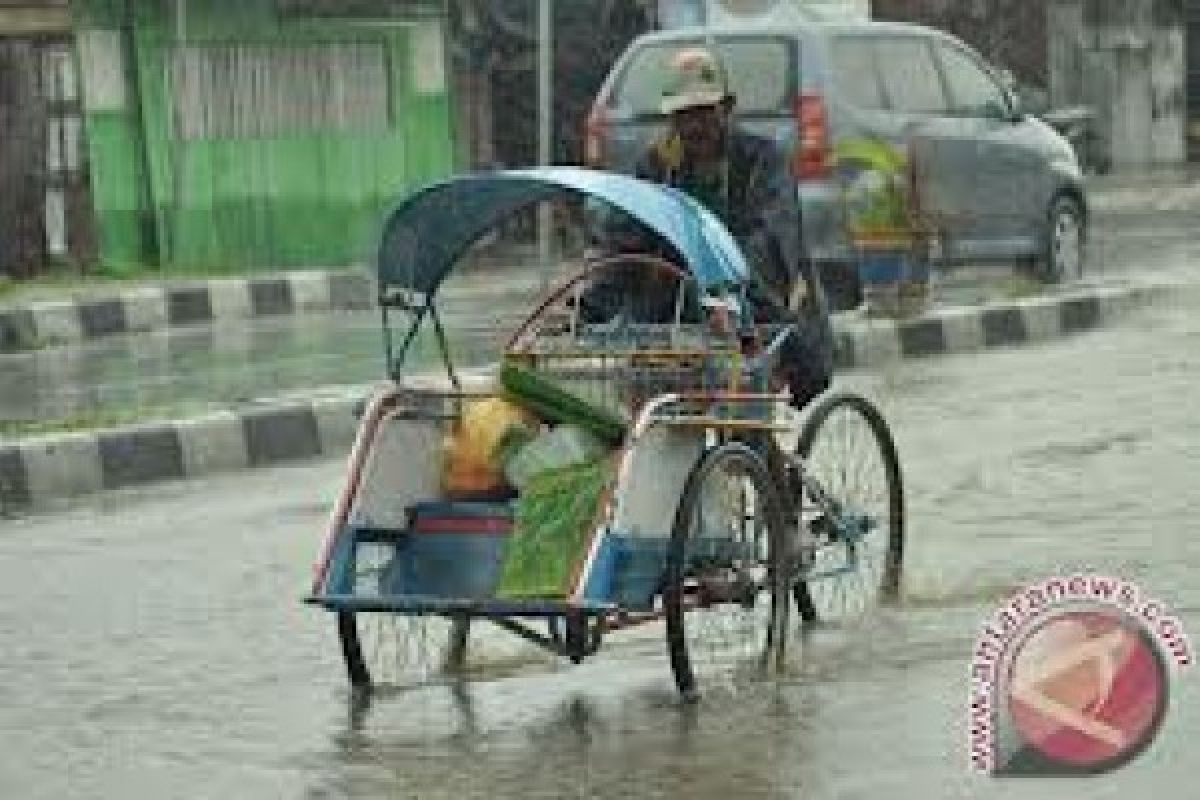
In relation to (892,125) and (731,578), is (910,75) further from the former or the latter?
(731,578)

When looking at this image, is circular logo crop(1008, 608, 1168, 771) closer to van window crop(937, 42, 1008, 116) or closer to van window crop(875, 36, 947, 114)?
van window crop(875, 36, 947, 114)

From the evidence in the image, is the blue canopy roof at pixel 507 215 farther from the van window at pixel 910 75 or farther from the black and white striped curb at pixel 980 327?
the van window at pixel 910 75

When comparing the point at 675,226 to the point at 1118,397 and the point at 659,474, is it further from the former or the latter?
the point at 1118,397

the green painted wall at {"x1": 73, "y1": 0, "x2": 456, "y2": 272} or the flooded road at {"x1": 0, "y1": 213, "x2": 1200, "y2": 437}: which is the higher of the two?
the green painted wall at {"x1": 73, "y1": 0, "x2": 456, "y2": 272}

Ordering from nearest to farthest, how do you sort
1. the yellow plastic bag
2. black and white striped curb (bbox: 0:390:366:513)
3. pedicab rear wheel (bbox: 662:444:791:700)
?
pedicab rear wheel (bbox: 662:444:791:700), the yellow plastic bag, black and white striped curb (bbox: 0:390:366:513)

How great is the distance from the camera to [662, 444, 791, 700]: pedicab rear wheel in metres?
6.85

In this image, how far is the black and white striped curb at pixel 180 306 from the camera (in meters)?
19.0

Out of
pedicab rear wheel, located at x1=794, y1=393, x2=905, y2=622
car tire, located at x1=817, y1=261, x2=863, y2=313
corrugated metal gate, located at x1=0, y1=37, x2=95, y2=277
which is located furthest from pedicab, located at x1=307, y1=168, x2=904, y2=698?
corrugated metal gate, located at x1=0, y1=37, x2=95, y2=277

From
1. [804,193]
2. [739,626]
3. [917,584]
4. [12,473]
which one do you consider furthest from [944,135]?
[739,626]

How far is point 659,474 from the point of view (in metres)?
6.80

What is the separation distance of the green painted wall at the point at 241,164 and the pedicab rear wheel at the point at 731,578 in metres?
16.3

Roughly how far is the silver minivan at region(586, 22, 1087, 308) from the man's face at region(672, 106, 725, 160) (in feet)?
27.8

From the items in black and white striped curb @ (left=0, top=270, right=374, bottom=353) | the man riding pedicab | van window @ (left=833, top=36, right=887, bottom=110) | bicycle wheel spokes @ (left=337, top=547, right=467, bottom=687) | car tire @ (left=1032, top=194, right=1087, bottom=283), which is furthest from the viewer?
black and white striped curb @ (left=0, top=270, right=374, bottom=353)

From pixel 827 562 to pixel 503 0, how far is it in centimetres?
2004
